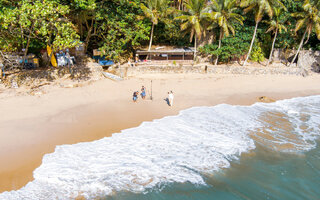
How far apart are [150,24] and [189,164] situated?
1846cm

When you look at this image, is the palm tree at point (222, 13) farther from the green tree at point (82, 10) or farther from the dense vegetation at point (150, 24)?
the green tree at point (82, 10)

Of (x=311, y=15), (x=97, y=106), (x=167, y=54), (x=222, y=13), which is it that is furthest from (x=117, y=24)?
(x=311, y=15)

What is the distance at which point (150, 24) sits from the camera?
24.5 meters

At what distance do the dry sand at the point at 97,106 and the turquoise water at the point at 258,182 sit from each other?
15.8 ft

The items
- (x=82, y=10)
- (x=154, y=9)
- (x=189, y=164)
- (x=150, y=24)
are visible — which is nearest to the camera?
(x=189, y=164)

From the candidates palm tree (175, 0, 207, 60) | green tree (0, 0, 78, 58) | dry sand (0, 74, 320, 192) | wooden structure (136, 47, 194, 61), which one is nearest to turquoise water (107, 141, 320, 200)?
dry sand (0, 74, 320, 192)

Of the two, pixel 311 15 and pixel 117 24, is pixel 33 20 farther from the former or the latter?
pixel 311 15

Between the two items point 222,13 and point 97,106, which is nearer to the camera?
point 97,106

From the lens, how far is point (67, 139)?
11570 millimetres

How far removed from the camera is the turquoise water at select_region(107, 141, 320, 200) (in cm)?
855

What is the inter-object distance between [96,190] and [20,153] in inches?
179

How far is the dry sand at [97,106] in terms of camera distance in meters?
10.6

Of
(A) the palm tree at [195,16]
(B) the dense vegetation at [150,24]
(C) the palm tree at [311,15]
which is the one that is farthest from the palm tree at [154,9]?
(C) the palm tree at [311,15]

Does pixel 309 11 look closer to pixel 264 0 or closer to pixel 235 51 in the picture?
pixel 264 0
